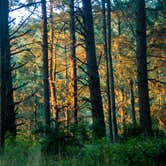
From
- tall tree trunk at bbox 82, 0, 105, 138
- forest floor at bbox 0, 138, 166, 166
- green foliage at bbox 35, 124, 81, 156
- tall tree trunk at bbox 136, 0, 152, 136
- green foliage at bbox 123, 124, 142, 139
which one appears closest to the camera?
forest floor at bbox 0, 138, 166, 166

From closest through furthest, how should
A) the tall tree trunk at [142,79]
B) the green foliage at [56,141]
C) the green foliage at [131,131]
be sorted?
the green foliage at [56,141]
the tall tree trunk at [142,79]
the green foliage at [131,131]

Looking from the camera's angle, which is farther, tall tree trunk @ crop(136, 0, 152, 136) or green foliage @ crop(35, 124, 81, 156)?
tall tree trunk @ crop(136, 0, 152, 136)

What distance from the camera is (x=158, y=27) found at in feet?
65.8

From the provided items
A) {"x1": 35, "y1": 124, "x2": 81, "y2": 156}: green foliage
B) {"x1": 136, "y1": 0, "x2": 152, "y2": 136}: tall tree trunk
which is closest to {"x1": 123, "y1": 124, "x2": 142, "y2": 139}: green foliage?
{"x1": 136, "y1": 0, "x2": 152, "y2": 136}: tall tree trunk

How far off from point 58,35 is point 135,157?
2220 cm

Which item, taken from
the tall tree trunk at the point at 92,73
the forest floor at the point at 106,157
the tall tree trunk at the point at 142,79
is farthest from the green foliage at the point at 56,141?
the tall tree trunk at the point at 92,73

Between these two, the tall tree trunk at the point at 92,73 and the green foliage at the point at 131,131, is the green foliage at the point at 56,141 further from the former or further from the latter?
the green foliage at the point at 131,131

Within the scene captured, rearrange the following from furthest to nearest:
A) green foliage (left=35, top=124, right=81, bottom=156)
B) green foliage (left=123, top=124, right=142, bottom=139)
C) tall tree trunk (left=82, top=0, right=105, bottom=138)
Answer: green foliage (left=123, top=124, right=142, bottom=139), tall tree trunk (left=82, top=0, right=105, bottom=138), green foliage (left=35, top=124, right=81, bottom=156)

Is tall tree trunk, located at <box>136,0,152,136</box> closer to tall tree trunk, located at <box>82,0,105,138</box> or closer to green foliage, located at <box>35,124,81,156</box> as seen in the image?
tall tree trunk, located at <box>82,0,105,138</box>

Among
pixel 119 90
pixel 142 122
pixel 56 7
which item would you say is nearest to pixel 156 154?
pixel 142 122

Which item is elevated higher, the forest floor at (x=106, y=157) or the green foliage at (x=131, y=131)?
the green foliage at (x=131, y=131)

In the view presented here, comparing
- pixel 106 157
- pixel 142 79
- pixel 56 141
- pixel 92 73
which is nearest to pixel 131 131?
pixel 92 73

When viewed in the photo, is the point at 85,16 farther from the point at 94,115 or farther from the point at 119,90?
the point at 119,90

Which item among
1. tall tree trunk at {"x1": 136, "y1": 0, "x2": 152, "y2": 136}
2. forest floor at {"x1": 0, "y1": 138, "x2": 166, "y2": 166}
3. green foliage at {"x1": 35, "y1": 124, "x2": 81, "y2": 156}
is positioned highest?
tall tree trunk at {"x1": 136, "y1": 0, "x2": 152, "y2": 136}
